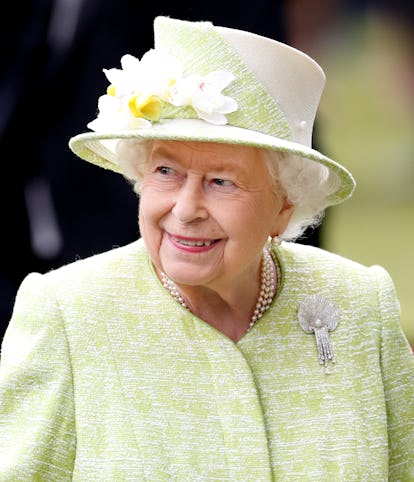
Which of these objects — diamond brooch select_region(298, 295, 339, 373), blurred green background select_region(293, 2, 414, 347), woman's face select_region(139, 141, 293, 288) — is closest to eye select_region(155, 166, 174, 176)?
woman's face select_region(139, 141, 293, 288)

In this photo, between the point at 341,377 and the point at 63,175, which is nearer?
the point at 341,377

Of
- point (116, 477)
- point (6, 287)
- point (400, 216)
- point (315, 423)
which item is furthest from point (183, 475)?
point (400, 216)

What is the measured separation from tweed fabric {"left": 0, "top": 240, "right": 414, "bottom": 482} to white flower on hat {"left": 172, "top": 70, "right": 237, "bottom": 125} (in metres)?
0.51

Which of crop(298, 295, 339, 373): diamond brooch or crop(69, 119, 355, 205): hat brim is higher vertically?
crop(69, 119, 355, 205): hat brim

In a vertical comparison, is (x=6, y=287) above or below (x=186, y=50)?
below

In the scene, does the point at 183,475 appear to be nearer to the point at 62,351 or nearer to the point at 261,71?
the point at 62,351

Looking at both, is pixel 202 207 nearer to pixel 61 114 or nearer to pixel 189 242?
pixel 189 242

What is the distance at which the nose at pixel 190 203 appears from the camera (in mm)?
3252

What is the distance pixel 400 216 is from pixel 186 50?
6.84 m

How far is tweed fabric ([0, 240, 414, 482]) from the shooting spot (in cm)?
331

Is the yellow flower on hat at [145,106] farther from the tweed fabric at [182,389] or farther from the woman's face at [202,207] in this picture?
the tweed fabric at [182,389]

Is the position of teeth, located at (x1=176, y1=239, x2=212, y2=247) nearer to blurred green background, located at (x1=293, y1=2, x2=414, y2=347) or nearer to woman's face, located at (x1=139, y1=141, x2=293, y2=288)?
woman's face, located at (x1=139, y1=141, x2=293, y2=288)

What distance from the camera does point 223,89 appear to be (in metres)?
3.30

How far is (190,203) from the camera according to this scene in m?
3.25
